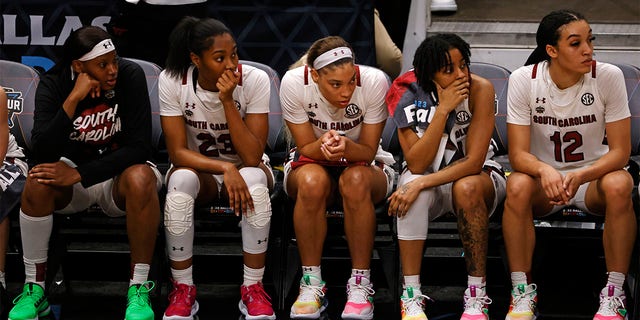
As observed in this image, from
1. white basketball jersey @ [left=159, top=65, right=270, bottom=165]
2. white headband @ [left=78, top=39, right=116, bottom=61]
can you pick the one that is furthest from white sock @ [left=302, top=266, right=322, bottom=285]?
white headband @ [left=78, top=39, right=116, bottom=61]

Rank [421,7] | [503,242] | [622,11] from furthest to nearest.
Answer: [622,11] → [421,7] → [503,242]

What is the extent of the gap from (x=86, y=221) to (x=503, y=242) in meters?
1.91

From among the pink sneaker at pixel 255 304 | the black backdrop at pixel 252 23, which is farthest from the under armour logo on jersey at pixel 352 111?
the black backdrop at pixel 252 23

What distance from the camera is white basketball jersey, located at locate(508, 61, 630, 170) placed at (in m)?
4.56

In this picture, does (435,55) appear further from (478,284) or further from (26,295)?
(26,295)

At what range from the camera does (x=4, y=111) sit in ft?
15.0

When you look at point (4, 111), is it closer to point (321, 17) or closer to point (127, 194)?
point (127, 194)

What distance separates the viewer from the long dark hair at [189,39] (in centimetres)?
454

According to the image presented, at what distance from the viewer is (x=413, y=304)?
435 centimetres

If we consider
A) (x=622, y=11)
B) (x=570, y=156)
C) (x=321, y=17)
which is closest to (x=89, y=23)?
(x=321, y=17)

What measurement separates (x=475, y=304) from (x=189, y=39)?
66.0 inches

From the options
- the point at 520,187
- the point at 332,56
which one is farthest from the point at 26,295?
the point at 520,187

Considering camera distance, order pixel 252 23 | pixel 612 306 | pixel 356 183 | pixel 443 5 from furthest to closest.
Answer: pixel 443 5
pixel 252 23
pixel 356 183
pixel 612 306

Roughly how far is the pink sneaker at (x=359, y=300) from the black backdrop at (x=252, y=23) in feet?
5.76
